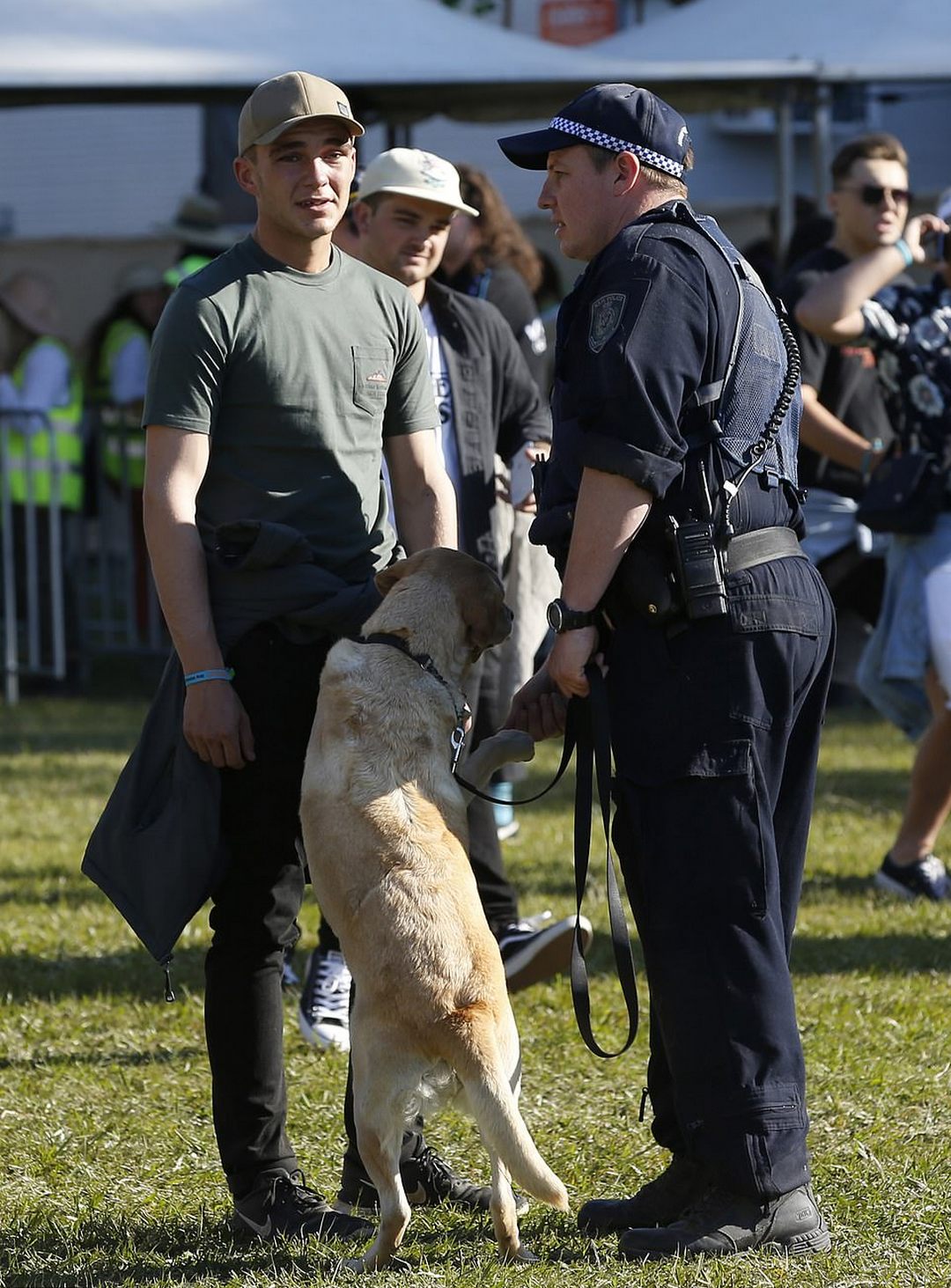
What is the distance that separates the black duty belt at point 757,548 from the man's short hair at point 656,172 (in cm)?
65

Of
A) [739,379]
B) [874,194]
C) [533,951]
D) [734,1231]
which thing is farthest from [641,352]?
[874,194]

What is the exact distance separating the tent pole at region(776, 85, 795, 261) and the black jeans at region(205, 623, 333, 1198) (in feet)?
27.9

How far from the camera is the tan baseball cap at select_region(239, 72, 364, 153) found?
10.6ft

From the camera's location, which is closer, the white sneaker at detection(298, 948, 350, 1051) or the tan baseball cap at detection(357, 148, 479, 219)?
the tan baseball cap at detection(357, 148, 479, 219)

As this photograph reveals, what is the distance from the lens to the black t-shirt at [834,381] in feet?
22.5

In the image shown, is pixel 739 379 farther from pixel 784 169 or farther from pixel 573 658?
pixel 784 169

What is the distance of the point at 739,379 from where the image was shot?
121 inches

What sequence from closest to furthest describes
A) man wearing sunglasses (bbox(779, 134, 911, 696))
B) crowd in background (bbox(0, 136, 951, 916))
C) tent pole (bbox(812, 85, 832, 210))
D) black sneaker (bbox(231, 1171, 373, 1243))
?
black sneaker (bbox(231, 1171, 373, 1243)), crowd in background (bbox(0, 136, 951, 916)), man wearing sunglasses (bbox(779, 134, 911, 696)), tent pole (bbox(812, 85, 832, 210))

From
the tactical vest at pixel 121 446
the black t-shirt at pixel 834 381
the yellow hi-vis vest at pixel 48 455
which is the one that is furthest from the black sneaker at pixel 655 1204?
the tactical vest at pixel 121 446

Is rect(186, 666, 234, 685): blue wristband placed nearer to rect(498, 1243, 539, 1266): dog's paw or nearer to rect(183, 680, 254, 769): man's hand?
rect(183, 680, 254, 769): man's hand

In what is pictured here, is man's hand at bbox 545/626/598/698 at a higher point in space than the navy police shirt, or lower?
lower

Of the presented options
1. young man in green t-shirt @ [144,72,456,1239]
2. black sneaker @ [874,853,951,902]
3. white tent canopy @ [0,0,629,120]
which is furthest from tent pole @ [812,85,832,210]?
young man in green t-shirt @ [144,72,456,1239]

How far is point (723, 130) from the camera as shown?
21625mm

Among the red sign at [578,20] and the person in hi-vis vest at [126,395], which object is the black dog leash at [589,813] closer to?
the person in hi-vis vest at [126,395]
